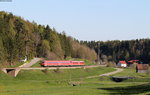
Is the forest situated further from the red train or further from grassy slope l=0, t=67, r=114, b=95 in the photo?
grassy slope l=0, t=67, r=114, b=95

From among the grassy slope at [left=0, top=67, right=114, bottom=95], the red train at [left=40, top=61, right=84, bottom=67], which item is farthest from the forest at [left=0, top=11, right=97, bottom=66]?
the grassy slope at [left=0, top=67, right=114, bottom=95]

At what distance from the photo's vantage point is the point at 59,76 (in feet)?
285

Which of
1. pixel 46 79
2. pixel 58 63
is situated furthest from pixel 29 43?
pixel 46 79

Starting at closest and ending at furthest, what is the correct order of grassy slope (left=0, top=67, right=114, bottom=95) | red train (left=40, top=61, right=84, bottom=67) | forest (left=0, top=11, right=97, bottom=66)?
grassy slope (left=0, top=67, right=114, bottom=95), forest (left=0, top=11, right=97, bottom=66), red train (left=40, top=61, right=84, bottom=67)

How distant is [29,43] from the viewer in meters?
112

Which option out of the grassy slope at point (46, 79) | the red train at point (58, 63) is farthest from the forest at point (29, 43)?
the grassy slope at point (46, 79)

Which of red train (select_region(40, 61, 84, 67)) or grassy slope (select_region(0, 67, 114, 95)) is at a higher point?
red train (select_region(40, 61, 84, 67))

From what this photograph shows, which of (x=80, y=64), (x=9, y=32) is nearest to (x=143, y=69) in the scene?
(x=80, y=64)

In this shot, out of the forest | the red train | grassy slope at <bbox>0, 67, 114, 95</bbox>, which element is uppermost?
the forest

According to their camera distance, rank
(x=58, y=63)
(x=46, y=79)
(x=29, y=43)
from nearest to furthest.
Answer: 1. (x=46, y=79)
2. (x=58, y=63)
3. (x=29, y=43)

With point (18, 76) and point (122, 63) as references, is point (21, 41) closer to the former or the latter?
point (18, 76)

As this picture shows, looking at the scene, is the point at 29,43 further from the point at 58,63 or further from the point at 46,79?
the point at 46,79

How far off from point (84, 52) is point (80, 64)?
1798 inches

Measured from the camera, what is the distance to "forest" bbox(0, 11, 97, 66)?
88312 mm
